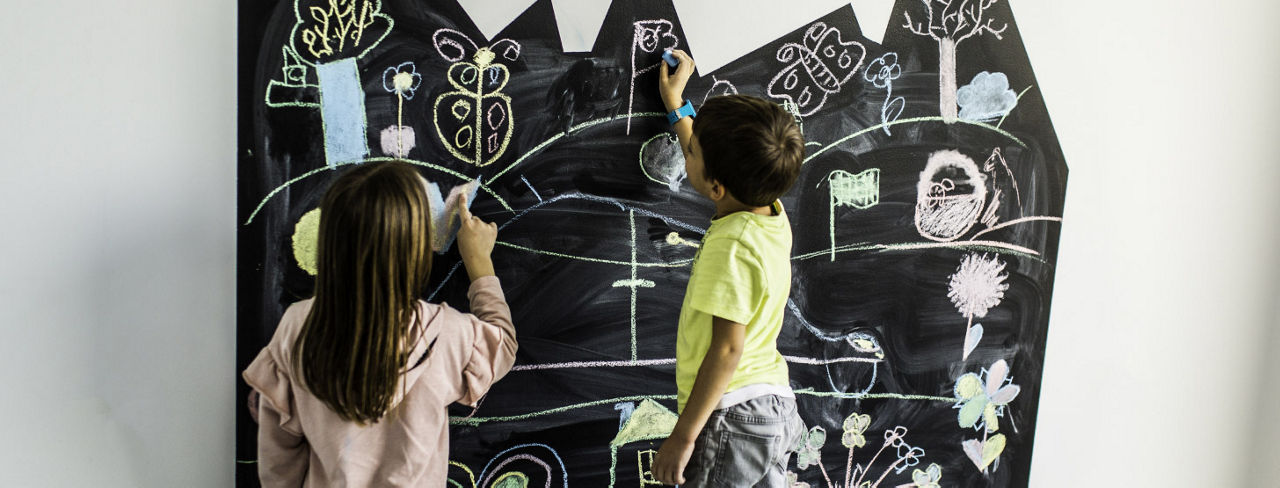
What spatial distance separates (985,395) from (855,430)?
38cm

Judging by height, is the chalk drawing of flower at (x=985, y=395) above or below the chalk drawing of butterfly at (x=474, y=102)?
below

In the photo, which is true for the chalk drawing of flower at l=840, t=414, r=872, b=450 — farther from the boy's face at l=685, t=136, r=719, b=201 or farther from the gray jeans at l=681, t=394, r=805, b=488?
the boy's face at l=685, t=136, r=719, b=201

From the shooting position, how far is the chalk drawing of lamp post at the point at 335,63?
4.65ft

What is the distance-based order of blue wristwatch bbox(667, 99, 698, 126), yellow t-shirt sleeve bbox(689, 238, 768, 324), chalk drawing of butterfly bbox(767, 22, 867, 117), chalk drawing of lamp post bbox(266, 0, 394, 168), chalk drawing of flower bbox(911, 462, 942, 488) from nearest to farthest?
yellow t-shirt sleeve bbox(689, 238, 768, 324) → chalk drawing of lamp post bbox(266, 0, 394, 168) → blue wristwatch bbox(667, 99, 698, 126) → chalk drawing of butterfly bbox(767, 22, 867, 117) → chalk drawing of flower bbox(911, 462, 942, 488)

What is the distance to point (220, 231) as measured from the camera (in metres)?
1.43

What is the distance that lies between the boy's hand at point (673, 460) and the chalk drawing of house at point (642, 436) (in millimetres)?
304

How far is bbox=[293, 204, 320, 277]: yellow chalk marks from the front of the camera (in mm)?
1454

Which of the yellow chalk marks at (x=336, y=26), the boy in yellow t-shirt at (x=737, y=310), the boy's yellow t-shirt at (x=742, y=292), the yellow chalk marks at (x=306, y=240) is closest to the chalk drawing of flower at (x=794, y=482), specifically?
the boy in yellow t-shirt at (x=737, y=310)

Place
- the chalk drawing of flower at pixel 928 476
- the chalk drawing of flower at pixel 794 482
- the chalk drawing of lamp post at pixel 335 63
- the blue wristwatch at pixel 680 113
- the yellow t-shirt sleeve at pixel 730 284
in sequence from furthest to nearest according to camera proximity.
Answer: the chalk drawing of flower at pixel 928 476, the chalk drawing of flower at pixel 794 482, the blue wristwatch at pixel 680 113, the chalk drawing of lamp post at pixel 335 63, the yellow t-shirt sleeve at pixel 730 284

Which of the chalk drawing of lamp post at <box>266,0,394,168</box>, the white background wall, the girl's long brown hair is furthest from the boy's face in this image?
the white background wall

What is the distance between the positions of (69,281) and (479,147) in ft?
2.53

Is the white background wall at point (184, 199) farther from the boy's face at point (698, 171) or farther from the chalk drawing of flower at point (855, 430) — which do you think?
the boy's face at point (698, 171)

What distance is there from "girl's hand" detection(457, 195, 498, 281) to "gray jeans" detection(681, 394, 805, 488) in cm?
53

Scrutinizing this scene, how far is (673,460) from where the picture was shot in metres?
1.38
